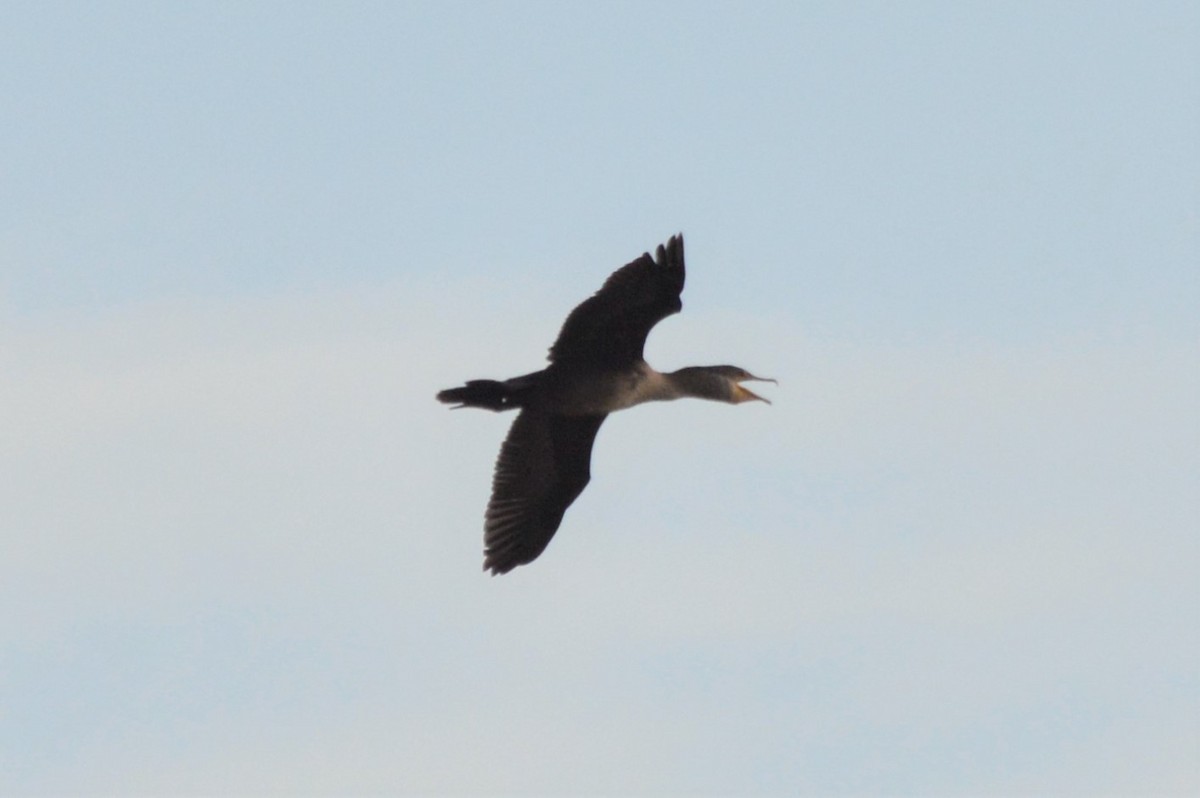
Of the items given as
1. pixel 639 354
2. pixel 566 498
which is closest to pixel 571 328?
pixel 639 354

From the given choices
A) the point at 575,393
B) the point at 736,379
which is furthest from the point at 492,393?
the point at 736,379

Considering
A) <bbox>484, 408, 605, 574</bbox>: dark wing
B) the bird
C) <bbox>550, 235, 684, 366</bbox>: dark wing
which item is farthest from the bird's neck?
<bbox>484, 408, 605, 574</bbox>: dark wing

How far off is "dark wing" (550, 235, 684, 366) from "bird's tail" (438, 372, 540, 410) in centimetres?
30

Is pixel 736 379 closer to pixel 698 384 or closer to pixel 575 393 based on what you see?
pixel 698 384

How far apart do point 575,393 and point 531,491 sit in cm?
126

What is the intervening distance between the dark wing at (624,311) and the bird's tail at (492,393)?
301 mm

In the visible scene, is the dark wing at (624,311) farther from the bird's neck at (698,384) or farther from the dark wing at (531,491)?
the dark wing at (531,491)

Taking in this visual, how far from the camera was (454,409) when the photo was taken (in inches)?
635

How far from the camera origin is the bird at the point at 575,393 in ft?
52.5

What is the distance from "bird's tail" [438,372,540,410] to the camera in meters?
16.0

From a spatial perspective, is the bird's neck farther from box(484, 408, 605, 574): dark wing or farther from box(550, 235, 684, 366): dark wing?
box(484, 408, 605, 574): dark wing

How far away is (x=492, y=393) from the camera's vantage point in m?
16.1

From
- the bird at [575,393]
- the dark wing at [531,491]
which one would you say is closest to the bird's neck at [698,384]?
the bird at [575,393]

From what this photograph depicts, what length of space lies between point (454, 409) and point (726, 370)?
7.67 feet
